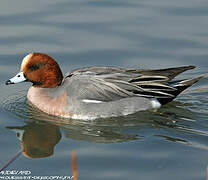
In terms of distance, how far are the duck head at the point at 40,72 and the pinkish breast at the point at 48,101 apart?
0.14 meters

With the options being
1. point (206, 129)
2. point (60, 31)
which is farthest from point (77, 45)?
point (206, 129)

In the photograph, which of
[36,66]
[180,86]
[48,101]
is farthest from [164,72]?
[36,66]

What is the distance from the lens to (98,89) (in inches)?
353

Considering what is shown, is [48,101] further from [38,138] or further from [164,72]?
[164,72]

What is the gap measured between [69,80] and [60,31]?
7.48 feet

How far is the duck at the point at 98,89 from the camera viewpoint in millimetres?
8922

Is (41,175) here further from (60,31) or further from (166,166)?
(60,31)

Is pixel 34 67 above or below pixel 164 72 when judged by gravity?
above

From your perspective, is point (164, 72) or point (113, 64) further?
point (113, 64)

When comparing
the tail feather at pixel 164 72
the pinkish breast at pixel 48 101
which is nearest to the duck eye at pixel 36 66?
the pinkish breast at pixel 48 101

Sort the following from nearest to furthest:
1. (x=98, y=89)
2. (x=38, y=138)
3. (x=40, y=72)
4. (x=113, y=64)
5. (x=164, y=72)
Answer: (x=38, y=138), (x=98, y=89), (x=164, y=72), (x=40, y=72), (x=113, y=64)

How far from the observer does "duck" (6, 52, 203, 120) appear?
8.92 meters

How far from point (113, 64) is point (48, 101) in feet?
5.24

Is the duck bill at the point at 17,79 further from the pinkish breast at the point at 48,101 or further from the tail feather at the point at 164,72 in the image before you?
the tail feather at the point at 164,72
